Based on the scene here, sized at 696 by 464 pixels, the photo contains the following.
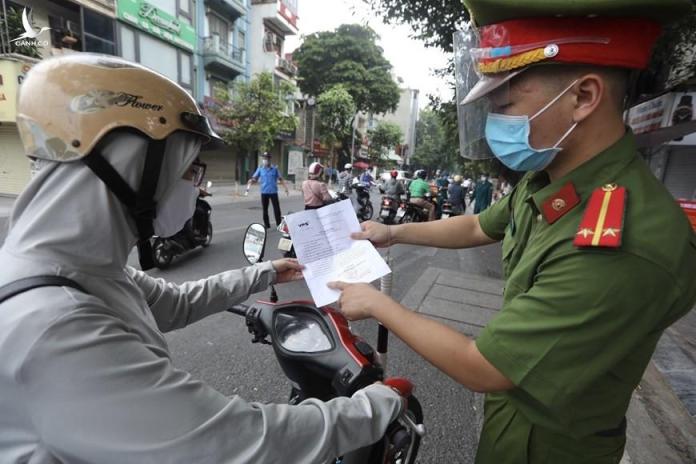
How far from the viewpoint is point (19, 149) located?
11547 millimetres

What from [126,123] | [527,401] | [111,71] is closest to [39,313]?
[126,123]

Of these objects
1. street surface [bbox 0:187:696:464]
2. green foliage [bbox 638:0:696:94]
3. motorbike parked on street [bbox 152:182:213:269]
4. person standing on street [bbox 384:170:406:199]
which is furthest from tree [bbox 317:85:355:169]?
green foliage [bbox 638:0:696:94]

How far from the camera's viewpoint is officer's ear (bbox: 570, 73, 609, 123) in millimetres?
931

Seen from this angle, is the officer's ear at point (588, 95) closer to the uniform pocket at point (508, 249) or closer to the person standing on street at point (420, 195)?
the uniform pocket at point (508, 249)

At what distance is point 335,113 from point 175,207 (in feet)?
90.2

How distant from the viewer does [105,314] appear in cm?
79

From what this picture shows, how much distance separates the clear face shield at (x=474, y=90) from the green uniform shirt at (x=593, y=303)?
0.32 metres

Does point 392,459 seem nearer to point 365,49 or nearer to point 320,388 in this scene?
point 320,388

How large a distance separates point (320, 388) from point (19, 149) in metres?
14.6

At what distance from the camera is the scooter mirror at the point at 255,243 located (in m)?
1.70

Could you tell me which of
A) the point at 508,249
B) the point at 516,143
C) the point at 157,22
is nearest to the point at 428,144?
the point at 157,22

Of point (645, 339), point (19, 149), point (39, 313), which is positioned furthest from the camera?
point (19, 149)

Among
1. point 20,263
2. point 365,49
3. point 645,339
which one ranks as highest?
point 365,49

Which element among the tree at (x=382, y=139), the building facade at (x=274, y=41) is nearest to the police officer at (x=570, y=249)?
the building facade at (x=274, y=41)
